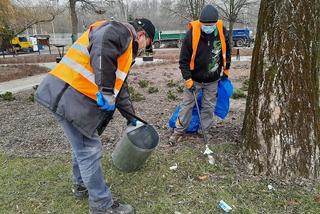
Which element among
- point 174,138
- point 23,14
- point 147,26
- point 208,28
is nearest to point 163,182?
point 174,138

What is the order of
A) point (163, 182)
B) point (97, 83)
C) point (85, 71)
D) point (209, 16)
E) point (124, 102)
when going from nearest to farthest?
point (97, 83), point (85, 71), point (124, 102), point (163, 182), point (209, 16)

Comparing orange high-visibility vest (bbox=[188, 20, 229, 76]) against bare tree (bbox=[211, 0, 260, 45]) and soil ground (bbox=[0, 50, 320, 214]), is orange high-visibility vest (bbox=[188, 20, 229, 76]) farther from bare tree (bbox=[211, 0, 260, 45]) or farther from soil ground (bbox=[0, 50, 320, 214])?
bare tree (bbox=[211, 0, 260, 45])

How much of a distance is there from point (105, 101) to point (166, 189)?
128 centimetres

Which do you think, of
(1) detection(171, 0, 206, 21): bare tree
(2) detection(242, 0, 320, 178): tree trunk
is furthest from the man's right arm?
(1) detection(171, 0, 206, 21): bare tree

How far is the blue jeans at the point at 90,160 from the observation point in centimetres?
293

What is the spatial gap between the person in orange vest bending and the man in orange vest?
4.70 ft

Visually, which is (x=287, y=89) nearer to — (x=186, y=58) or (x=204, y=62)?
(x=204, y=62)

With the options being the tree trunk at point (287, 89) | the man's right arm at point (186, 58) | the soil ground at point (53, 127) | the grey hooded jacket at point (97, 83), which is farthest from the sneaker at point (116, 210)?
the man's right arm at point (186, 58)

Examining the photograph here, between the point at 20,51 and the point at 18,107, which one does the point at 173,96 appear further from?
the point at 20,51

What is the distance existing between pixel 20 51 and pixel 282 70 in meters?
48.7

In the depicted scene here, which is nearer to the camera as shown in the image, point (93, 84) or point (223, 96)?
point (93, 84)

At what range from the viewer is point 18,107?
7.41m

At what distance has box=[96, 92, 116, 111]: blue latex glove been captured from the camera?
8.66 feet

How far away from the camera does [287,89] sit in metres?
3.27
